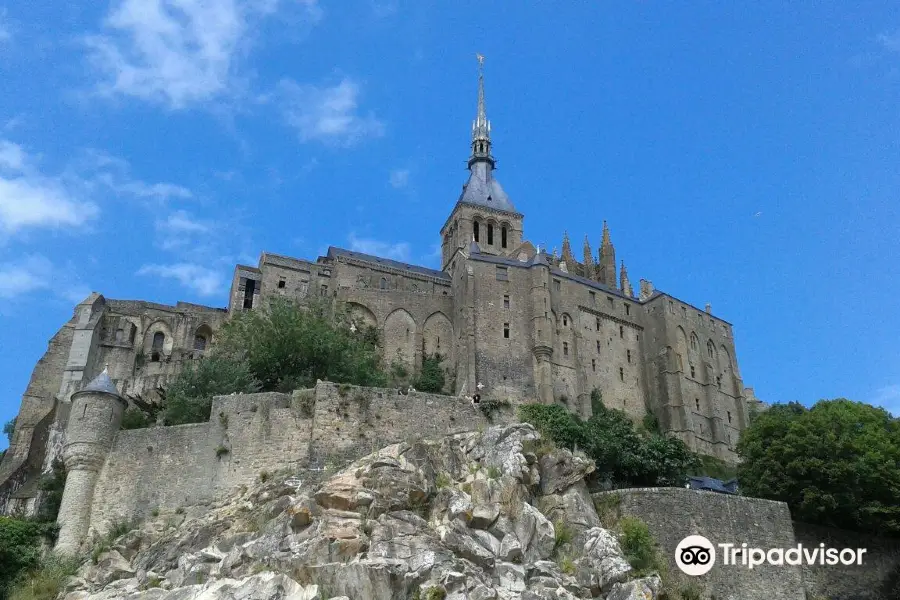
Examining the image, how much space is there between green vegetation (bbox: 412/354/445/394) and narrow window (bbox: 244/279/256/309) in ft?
43.8

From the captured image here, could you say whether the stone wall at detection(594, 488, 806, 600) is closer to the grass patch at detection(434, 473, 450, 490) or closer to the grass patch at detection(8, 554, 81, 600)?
the grass patch at detection(434, 473, 450, 490)

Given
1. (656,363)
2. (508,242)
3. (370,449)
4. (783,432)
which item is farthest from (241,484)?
(508,242)

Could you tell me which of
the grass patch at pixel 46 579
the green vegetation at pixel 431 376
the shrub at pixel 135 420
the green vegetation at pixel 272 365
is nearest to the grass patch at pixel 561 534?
the green vegetation at pixel 272 365

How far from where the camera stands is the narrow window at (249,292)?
225ft

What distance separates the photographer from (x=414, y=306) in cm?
6800

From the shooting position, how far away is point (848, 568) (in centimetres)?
3444

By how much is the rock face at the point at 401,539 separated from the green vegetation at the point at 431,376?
27.9m

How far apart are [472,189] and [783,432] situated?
59645 millimetres

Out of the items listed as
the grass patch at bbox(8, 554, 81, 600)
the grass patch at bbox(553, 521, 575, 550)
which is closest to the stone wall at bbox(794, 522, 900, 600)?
the grass patch at bbox(553, 521, 575, 550)

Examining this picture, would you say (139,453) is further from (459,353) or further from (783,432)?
(459,353)

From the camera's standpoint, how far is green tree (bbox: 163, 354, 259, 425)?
3884 cm

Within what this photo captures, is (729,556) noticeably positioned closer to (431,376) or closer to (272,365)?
(272,365)

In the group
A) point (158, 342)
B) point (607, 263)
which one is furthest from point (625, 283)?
point (158, 342)

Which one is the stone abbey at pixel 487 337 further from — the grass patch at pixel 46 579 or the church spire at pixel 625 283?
the grass patch at pixel 46 579
